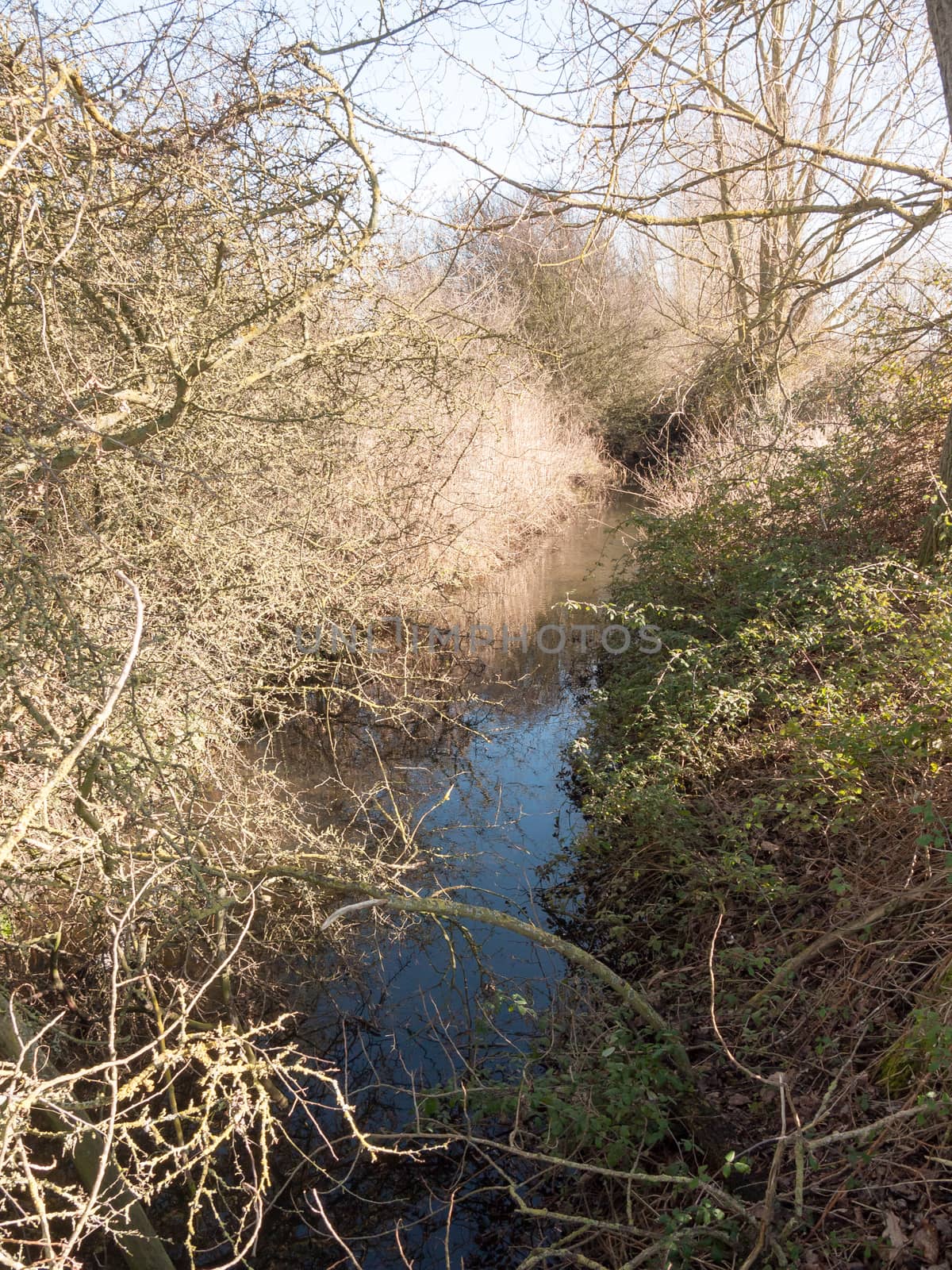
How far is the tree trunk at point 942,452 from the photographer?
Result: 438 cm

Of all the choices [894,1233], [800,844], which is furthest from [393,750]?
[894,1233]

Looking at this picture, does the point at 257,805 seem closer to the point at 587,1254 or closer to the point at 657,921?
the point at 657,921

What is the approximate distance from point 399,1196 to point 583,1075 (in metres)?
1.08

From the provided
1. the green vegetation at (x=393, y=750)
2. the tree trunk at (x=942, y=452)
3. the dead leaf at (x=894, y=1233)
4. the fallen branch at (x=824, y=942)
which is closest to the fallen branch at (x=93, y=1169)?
the green vegetation at (x=393, y=750)

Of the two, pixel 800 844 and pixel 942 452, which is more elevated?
pixel 942 452

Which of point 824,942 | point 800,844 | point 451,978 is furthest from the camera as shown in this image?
point 451,978

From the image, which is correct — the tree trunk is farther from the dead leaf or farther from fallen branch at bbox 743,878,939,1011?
the dead leaf

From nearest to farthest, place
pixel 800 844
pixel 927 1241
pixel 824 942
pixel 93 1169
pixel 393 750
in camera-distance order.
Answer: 1. pixel 927 1241
2. pixel 93 1169
3. pixel 824 942
4. pixel 800 844
5. pixel 393 750

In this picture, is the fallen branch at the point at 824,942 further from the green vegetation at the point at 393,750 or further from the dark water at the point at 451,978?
the dark water at the point at 451,978

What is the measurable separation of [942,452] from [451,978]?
5138 mm

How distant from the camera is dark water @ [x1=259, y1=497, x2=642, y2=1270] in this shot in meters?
3.89

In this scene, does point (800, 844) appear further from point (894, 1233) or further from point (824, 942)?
point (894, 1233)

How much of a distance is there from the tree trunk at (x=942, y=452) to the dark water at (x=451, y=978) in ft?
11.7

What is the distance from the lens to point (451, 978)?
5.46m
